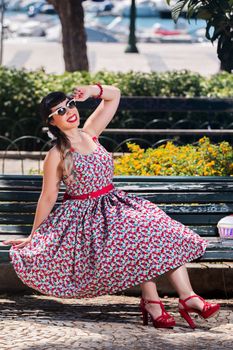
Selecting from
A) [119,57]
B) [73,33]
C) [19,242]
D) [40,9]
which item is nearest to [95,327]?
[19,242]

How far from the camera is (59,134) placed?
25.0 ft

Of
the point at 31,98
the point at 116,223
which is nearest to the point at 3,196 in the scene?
the point at 116,223

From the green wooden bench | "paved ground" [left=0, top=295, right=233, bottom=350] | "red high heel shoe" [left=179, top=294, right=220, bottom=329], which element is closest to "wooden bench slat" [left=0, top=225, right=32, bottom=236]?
the green wooden bench

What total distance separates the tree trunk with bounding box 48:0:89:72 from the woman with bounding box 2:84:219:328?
12.7m

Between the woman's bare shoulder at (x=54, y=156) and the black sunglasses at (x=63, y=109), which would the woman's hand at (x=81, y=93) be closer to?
the black sunglasses at (x=63, y=109)

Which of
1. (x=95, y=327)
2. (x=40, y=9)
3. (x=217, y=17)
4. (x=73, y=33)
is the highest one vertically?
(x=217, y=17)

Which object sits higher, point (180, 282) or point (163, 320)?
point (180, 282)

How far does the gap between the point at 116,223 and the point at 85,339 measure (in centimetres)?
72

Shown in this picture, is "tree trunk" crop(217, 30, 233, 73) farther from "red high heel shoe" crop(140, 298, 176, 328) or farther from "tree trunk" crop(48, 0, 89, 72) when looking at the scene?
"tree trunk" crop(48, 0, 89, 72)

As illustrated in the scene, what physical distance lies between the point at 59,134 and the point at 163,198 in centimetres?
99

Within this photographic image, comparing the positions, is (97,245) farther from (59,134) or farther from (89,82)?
(89,82)

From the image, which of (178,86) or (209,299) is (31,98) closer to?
(178,86)

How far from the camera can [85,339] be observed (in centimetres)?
707

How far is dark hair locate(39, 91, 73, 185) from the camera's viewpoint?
24.8 ft
